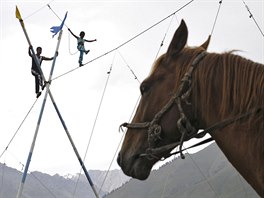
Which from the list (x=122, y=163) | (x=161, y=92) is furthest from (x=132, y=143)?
(x=161, y=92)

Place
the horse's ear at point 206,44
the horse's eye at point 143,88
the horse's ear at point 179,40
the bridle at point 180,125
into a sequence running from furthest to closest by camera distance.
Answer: the horse's ear at point 206,44
the horse's eye at point 143,88
the horse's ear at point 179,40
the bridle at point 180,125

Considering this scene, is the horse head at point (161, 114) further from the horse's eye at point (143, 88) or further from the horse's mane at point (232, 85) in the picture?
the horse's mane at point (232, 85)

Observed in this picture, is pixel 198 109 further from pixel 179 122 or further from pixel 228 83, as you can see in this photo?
pixel 228 83

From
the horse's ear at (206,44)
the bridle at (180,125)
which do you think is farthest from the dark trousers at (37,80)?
the bridle at (180,125)

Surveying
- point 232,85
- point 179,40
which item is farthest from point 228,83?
point 179,40

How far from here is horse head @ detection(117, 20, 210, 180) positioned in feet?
13.3

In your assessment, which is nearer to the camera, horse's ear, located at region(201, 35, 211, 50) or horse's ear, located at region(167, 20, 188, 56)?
horse's ear, located at region(167, 20, 188, 56)

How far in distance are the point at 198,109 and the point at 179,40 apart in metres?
0.71

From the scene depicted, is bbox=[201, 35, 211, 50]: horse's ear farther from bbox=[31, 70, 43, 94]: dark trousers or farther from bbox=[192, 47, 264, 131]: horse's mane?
bbox=[31, 70, 43, 94]: dark trousers

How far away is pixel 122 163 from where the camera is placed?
4.52m

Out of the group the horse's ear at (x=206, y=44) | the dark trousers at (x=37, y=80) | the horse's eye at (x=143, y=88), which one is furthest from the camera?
the dark trousers at (x=37, y=80)

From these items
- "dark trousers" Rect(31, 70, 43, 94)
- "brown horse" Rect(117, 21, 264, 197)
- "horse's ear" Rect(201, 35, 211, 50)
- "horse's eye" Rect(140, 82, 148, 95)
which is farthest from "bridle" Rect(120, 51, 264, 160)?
"dark trousers" Rect(31, 70, 43, 94)

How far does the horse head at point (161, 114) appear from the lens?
4.05 meters

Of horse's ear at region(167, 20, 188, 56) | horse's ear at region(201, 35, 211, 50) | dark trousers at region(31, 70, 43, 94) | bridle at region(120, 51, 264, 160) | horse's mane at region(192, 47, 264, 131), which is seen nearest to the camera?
horse's mane at region(192, 47, 264, 131)
